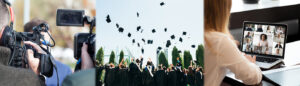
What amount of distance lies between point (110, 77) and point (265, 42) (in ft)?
3.79

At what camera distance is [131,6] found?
4.21 feet

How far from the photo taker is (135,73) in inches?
51.4

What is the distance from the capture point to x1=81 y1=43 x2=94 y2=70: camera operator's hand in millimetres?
1406

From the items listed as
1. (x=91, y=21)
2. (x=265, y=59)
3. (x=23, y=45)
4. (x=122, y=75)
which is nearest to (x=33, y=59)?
(x=23, y=45)

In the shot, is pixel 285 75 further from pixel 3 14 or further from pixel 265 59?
pixel 3 14

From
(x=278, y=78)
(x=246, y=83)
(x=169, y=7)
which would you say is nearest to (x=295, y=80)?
(x=278, y=78)

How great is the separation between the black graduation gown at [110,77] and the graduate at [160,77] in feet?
0.58

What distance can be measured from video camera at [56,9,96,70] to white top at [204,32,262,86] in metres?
0.55

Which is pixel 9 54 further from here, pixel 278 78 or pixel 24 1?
pixel 278 78

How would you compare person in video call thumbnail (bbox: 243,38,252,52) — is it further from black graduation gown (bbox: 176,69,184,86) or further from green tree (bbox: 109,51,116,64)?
green tree (bbox: 109,51,116,64)

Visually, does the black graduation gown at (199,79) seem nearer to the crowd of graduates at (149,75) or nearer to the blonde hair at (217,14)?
the crowd of graduates at (149,75)

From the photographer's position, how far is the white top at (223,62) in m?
1.41

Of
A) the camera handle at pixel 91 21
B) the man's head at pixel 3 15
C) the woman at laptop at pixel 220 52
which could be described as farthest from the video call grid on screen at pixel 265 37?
the man's head at pixel 3 15

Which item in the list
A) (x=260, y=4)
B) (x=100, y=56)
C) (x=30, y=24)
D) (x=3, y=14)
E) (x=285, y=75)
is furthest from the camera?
(x=260, y=4)
